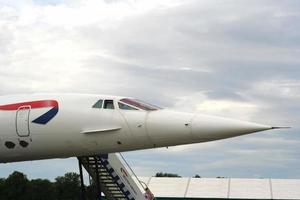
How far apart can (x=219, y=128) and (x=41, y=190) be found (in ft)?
168

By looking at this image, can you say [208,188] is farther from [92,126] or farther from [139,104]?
[92,126]

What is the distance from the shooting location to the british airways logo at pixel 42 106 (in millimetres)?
18438

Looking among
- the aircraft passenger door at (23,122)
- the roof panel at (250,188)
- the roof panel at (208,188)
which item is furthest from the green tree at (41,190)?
the aircraft passenger door at (23,122)

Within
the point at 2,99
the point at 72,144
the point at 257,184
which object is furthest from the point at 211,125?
the point at 257,184

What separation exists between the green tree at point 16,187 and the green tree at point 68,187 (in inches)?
142

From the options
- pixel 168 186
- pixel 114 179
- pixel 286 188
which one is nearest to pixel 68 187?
pixel 168 186

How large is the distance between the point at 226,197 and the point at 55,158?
27.6 m

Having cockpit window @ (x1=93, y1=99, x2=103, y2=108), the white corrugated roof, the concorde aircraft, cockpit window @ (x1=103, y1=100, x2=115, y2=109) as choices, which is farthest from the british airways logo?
the white corrugated roof

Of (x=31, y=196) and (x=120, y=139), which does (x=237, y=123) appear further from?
(x=31, y=196)

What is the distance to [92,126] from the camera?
1772 centimetres

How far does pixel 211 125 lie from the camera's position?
1630 centimetres

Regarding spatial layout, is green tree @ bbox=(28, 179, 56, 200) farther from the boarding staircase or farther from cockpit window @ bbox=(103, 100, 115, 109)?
cockpit window @ bbox=(103, 100, 115, 109)

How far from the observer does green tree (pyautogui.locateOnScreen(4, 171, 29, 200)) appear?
59.7 meters

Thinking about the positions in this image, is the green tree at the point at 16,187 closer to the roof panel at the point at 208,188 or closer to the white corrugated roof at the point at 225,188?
the white corrugated roof at the point at 225,188
